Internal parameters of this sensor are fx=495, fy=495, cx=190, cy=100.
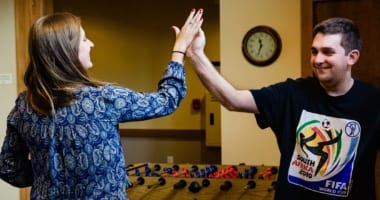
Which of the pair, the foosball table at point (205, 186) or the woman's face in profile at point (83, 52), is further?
the foosball table at point (205, 186)

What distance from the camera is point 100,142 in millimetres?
1365

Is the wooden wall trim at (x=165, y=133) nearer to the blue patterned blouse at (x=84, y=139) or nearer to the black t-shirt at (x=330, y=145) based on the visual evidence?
the black t-shirt at (x=330, y=145)

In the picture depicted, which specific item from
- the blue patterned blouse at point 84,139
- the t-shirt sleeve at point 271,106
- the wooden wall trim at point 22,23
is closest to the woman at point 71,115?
the blue patterned blouse at point 84,139

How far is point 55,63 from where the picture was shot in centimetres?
136

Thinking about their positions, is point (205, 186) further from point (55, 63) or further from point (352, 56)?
point (55, 63)

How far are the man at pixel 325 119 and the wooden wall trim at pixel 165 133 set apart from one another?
4.91m

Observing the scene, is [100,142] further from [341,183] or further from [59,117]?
[341,183]

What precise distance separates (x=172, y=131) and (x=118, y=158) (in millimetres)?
5324

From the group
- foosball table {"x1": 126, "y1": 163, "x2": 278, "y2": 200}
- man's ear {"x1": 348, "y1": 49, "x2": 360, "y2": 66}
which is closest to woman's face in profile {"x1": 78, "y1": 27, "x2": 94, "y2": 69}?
man's ear {"x1": 348, "y1": 49, "x2": 360, "y2": 66}

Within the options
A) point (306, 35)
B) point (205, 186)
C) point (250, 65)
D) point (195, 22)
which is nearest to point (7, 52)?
point (250, 65)

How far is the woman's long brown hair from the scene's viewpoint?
1.35 metres

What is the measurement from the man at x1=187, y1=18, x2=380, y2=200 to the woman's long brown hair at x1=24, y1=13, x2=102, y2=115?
493mm

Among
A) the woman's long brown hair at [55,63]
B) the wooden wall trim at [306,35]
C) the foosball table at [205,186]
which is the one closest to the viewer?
the woman's long brown hair at [55,63]

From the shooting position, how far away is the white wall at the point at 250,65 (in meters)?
4.04
